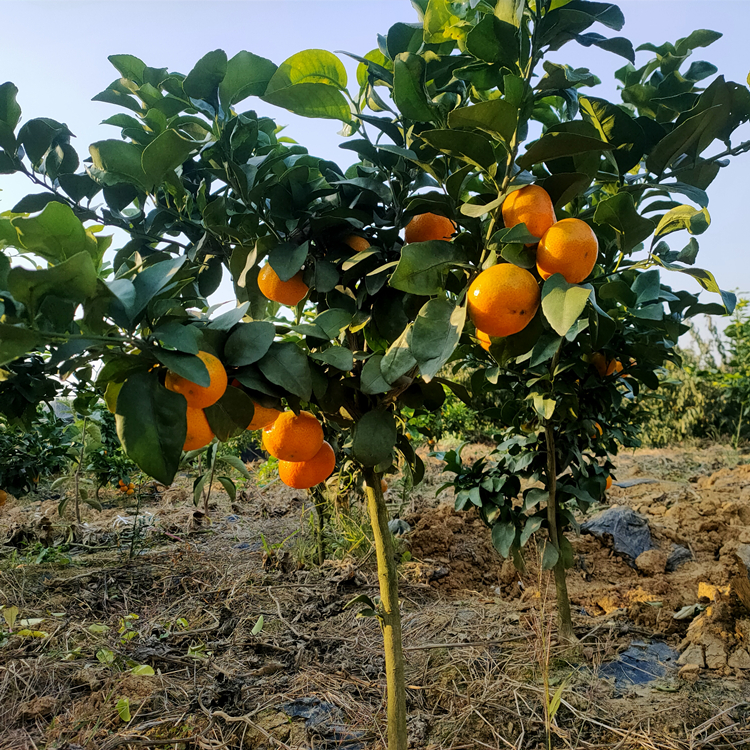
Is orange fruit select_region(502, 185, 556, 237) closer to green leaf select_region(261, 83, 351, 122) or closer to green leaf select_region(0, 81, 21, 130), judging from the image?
green leaf select_region(261, 83, 351, 122)

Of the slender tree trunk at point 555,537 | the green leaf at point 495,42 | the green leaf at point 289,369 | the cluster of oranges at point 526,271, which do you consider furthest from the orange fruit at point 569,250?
the slender tree trunk at point 555,537

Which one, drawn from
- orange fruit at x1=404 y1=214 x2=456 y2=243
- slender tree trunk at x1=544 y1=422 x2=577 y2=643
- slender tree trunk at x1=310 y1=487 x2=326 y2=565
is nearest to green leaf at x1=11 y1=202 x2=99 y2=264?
orange fruit at x1=404 y1=214 x2=456 y2=243

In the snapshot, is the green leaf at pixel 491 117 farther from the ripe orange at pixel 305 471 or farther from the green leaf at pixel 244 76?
the ripe orange at pixel 305 471

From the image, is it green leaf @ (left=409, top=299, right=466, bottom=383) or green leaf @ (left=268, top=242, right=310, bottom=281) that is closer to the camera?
green leaf @ (left=409, top=299, right=466, bottom=383)

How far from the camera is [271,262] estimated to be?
32.7 inches

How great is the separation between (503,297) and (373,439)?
1.17 feet

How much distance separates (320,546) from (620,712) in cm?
170

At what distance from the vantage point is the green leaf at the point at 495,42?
2.10ft

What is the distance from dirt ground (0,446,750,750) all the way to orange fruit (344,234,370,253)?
0.98 m

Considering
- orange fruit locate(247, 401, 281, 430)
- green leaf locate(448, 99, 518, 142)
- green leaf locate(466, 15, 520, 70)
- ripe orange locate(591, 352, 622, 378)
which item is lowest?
orange fruit locate(247, 401, 281, 430)

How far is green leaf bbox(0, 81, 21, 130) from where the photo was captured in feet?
2.81

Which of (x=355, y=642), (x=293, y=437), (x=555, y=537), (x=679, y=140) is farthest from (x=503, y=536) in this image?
(x=679, y=140)

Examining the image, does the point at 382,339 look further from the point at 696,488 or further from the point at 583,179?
the point at 696,488

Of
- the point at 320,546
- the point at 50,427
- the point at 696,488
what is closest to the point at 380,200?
the point at 320,546
